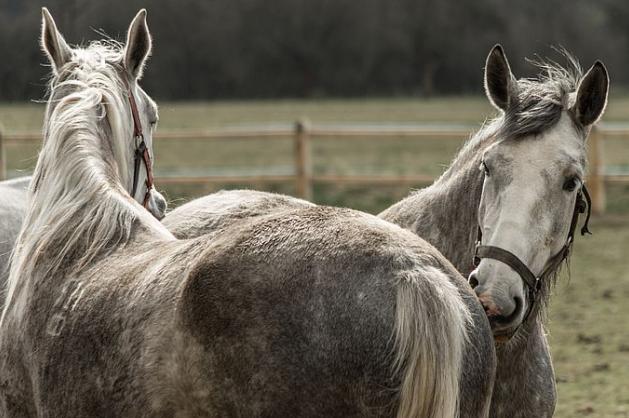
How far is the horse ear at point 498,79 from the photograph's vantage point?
3314 millimetres

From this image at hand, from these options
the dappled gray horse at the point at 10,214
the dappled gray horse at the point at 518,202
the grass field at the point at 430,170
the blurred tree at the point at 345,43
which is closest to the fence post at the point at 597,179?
the grass field at the point at 430,170

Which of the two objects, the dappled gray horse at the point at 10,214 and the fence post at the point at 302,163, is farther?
the fence post at the point at 302,163

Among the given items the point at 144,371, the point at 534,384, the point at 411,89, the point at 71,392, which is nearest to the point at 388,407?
the point at 144,371

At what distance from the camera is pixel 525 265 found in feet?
9.65

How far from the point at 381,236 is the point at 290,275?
0.22 meters

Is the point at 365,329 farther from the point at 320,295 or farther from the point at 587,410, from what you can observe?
the point at 587,410

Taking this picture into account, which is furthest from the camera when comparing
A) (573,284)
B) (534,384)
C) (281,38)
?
(281,38)

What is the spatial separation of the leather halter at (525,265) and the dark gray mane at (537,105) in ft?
0.84

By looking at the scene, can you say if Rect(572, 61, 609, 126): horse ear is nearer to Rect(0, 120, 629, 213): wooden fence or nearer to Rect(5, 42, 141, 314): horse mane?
Rect(5, 42, 141, 314): horse mane

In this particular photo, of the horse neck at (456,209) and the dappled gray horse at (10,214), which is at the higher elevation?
the horse neck at (456,209)

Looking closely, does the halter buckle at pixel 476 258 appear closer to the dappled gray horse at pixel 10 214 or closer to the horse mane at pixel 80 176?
the horse mane at pixel 80 176

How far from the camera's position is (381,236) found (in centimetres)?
215

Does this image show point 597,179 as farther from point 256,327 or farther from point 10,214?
point 256,327

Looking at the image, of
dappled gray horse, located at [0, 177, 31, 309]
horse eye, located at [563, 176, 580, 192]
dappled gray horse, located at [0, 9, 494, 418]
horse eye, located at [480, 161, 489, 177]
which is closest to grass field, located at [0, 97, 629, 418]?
dappled gray horse, located at [0, 177, 31, 309]
